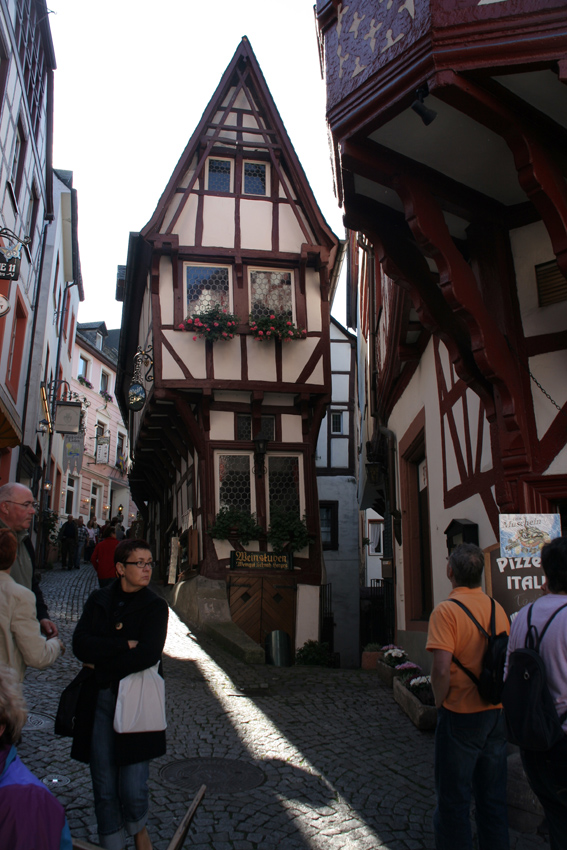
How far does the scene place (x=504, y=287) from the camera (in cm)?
603

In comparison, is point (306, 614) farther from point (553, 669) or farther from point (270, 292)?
point (553, 669)

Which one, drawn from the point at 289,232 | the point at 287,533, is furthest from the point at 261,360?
the point at 287,533

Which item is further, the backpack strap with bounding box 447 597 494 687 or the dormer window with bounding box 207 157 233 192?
→ the dormer window with bounding box 207 157 233 192

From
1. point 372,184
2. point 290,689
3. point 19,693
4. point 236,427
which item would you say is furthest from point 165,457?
point 19,693

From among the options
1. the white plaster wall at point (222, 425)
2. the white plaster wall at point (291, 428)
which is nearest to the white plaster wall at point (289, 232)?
the white plaster wall at point (291, 428)

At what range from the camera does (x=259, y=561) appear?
13773 mm

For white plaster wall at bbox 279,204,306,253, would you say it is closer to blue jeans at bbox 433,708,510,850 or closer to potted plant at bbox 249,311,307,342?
potted plant at bbox 249,311,307,342

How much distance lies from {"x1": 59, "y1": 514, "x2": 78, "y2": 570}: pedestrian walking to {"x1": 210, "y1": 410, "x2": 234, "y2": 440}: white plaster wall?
8.49 meters

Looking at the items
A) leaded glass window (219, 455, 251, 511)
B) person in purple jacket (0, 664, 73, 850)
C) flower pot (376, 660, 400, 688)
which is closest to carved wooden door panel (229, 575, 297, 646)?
leaded glass window (219, 455, 251, 511)

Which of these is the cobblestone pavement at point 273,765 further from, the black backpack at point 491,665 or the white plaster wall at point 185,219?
the white plaster wall at point 185,219

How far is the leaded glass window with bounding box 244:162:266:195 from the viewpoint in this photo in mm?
15453

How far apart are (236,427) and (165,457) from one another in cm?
479

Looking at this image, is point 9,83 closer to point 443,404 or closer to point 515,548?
point 443,404

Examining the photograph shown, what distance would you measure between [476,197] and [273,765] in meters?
4.87
